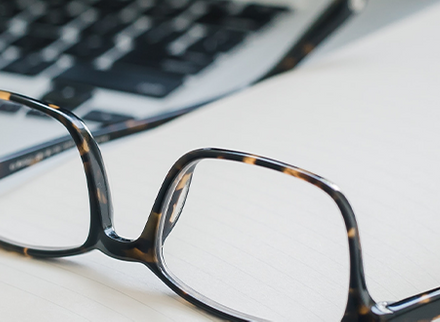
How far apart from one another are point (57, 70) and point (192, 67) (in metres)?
0.13

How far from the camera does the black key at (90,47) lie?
2.02ft

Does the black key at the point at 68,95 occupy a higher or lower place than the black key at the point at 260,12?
lower

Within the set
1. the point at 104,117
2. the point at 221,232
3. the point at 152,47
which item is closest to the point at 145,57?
the point at 152,47

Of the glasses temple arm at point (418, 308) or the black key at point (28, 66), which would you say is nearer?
the glasses temple arm at point (418, 308)

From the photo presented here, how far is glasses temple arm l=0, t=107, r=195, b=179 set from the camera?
391 millimetres

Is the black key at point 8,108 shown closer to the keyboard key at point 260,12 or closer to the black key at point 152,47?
the black key at point 152,47

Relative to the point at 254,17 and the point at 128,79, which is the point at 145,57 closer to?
the point at 128,79

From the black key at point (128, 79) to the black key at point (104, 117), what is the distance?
1.6 inches

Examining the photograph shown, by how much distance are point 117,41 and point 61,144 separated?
9.9 inches

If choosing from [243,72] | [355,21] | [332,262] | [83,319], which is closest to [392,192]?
[332,262]

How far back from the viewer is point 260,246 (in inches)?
11.4

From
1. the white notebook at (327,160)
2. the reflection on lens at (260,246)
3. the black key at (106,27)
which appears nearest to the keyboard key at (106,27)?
the black key at (106,27)

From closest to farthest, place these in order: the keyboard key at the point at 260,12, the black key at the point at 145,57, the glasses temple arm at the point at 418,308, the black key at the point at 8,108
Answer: the glasses temple arm at the point at 418,308, the black key at the point at 8,108, the black key at the point at 145,57, the keyboard key at the point at 260,12

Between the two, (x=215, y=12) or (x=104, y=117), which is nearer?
(x=104, y=117)
